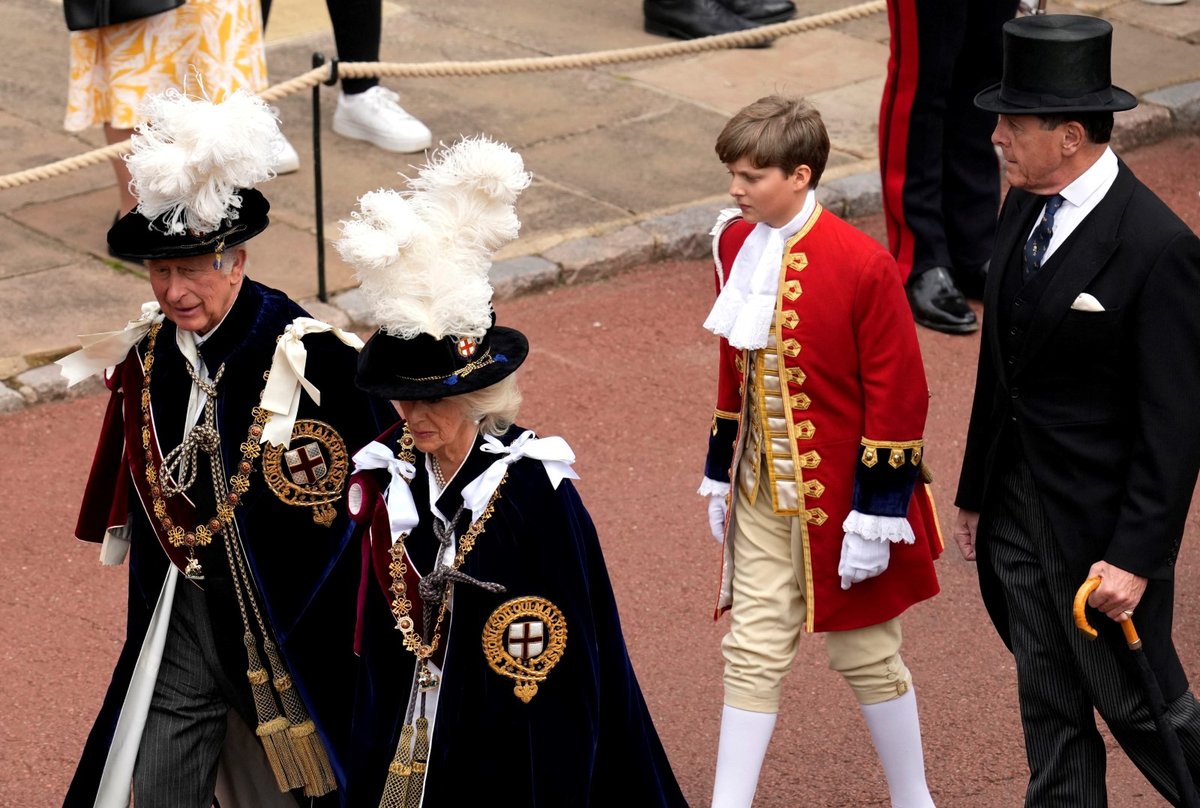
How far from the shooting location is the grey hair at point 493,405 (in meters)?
3.59

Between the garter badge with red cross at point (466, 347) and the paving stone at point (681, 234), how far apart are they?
14.7 feet

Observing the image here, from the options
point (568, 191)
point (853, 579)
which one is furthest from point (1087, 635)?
point (568, 191)

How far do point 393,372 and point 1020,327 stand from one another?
4.29 ft

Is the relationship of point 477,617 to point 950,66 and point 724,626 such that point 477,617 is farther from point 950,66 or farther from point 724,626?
point 950,66

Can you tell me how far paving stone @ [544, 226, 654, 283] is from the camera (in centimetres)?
771

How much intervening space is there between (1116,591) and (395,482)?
1.46 metres

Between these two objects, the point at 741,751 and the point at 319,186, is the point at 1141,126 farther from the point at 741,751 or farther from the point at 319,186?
the point at 741,751

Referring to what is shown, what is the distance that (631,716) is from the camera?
12.6 ft

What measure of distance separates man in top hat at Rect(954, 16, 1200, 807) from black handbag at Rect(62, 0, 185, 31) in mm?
3927

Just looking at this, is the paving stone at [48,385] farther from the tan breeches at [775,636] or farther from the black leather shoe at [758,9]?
the black leather shoe at [758,9]

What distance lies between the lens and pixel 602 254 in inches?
307

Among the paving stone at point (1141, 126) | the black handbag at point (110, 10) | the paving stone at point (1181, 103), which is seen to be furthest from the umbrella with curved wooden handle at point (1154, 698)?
the paving stone at point (1181, 103)

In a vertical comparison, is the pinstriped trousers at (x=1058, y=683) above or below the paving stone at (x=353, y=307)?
above

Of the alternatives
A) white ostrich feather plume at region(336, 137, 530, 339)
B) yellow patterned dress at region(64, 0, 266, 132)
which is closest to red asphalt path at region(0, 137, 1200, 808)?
white ostrich feather plume at region(336, 137, 530, 339)
